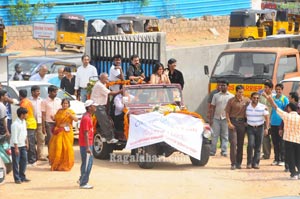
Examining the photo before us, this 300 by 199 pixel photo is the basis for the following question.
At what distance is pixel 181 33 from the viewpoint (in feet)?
189

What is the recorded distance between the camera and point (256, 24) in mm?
46125

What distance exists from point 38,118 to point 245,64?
7.12m

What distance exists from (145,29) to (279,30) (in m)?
6.84

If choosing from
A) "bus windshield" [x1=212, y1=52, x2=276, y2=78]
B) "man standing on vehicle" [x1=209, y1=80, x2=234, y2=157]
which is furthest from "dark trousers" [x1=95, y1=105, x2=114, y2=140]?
"bus windshield" [x1=212, y1=52, x2=276, y2=78]

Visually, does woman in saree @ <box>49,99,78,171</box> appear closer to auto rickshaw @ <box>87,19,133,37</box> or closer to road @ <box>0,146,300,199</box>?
road @ <box>0,146,300,199</box>

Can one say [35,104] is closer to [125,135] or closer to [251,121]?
[125,135]

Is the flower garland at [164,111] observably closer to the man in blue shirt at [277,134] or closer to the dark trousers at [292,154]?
the man in blue shirt at [277,134]

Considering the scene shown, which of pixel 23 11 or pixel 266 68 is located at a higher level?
pixel 23 11

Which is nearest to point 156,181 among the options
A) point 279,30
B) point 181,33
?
point 279,30

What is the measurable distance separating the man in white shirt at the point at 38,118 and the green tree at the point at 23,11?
107 ft

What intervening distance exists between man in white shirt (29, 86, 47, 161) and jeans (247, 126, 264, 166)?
391cm

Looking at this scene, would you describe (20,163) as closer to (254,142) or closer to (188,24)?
(254,142)

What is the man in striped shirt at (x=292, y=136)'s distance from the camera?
16.2 m

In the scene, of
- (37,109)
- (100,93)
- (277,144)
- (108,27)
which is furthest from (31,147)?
(108,27)
